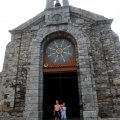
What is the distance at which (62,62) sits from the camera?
456 inches

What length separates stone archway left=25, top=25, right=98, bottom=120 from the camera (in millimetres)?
9955

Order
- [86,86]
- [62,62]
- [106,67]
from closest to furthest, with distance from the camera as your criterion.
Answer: [86,86]
[106,67]
[62,62]

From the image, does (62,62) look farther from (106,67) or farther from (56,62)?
(106,67)

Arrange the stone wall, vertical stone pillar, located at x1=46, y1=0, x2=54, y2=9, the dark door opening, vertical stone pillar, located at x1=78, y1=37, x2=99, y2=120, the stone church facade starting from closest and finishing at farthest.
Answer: vertical stone pillar, located at x1=78, y1=37, x2=99, y2=120
the stone wall
the stone church facade
vertical stone pillar, located at x1=46, y1=0, x2=54, y2=9
the dark door opening

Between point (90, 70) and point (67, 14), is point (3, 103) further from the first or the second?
point (67, 14)

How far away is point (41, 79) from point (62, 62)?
60.8 inches

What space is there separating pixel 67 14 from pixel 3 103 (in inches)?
253

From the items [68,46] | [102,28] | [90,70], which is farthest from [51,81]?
[102,28]

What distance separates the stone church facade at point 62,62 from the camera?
1012 cm

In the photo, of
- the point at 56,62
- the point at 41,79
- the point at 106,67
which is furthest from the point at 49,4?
the point at 106,67

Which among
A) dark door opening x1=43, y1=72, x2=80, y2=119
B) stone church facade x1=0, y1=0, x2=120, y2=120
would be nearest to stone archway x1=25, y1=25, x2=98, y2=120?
stone church facade x1=0, y1=0, x2=120, y2=120

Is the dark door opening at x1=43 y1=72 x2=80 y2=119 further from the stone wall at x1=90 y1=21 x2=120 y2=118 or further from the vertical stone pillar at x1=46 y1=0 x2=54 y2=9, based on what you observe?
the vertical stone pillar at x1=46 y1=0 x2=54 y2=9

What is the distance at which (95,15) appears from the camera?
488 inches

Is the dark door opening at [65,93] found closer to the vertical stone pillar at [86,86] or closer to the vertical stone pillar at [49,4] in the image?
the vertical stone pillar at [86,86]
